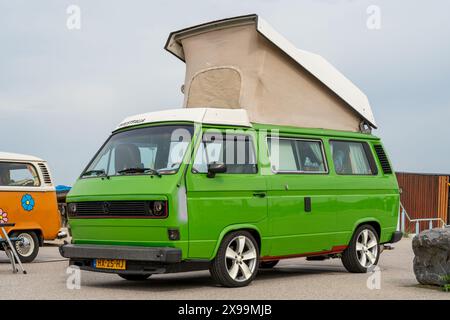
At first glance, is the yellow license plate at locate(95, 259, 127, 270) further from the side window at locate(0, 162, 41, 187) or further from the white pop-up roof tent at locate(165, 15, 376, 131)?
the side window at locate(0, 162, 41, 187)

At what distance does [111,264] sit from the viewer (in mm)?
11016

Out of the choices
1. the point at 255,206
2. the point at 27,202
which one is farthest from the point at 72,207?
the point at 27,202

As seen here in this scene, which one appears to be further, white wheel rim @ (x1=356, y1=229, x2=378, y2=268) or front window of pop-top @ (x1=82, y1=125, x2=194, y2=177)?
white wheel rim @ (x1=356, y1=229, x2=378, y2=268)

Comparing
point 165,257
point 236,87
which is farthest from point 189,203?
point 236,87

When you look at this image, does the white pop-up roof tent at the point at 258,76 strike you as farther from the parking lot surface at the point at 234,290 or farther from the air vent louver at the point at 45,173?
the air vent louver at the point at 45,173

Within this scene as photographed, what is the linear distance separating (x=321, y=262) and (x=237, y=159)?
5.91 metres

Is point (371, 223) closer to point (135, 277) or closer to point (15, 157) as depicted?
point (135, 277)

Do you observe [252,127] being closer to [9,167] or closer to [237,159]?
[237,159]

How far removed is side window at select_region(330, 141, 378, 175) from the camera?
1341 centimetres

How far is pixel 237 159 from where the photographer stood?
11.5 metres

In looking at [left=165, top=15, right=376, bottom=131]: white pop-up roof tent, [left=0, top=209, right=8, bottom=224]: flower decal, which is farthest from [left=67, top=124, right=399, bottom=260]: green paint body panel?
[left=0, top=209, right=8, bottom=224]: flower decal

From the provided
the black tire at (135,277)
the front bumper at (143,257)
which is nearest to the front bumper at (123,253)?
the front bumper at (143,257)

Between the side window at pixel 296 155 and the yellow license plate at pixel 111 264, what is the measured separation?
266cm

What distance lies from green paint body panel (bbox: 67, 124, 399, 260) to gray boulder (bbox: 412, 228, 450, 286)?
1759 mm
